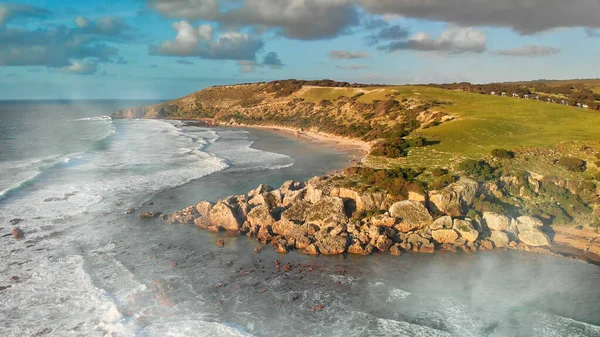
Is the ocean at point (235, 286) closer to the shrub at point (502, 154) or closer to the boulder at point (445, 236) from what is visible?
the boulder at point (445, 236)

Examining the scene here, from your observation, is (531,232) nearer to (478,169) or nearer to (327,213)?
(478,169)

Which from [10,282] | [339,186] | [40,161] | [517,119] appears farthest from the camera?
[40,161]

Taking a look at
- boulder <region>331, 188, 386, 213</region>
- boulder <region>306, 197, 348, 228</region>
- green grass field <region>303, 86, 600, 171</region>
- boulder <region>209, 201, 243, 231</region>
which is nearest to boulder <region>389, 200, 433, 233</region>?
boulder <region>331, 188, 386, 213</region>

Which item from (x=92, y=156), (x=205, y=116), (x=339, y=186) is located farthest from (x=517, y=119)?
(x=205, y=116)

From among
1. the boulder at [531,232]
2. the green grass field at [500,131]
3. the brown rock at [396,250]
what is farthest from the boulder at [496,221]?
the green grass field at [500,131]

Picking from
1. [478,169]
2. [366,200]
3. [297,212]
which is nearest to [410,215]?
[366,200]

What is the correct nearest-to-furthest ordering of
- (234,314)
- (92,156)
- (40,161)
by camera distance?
(234,314) → (40,161) → (92,156)

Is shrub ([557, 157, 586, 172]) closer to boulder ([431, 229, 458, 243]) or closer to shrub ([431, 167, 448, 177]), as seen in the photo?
shrub ([431, 167, 448, 177])

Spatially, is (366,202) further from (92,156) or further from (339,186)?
(92,156)
